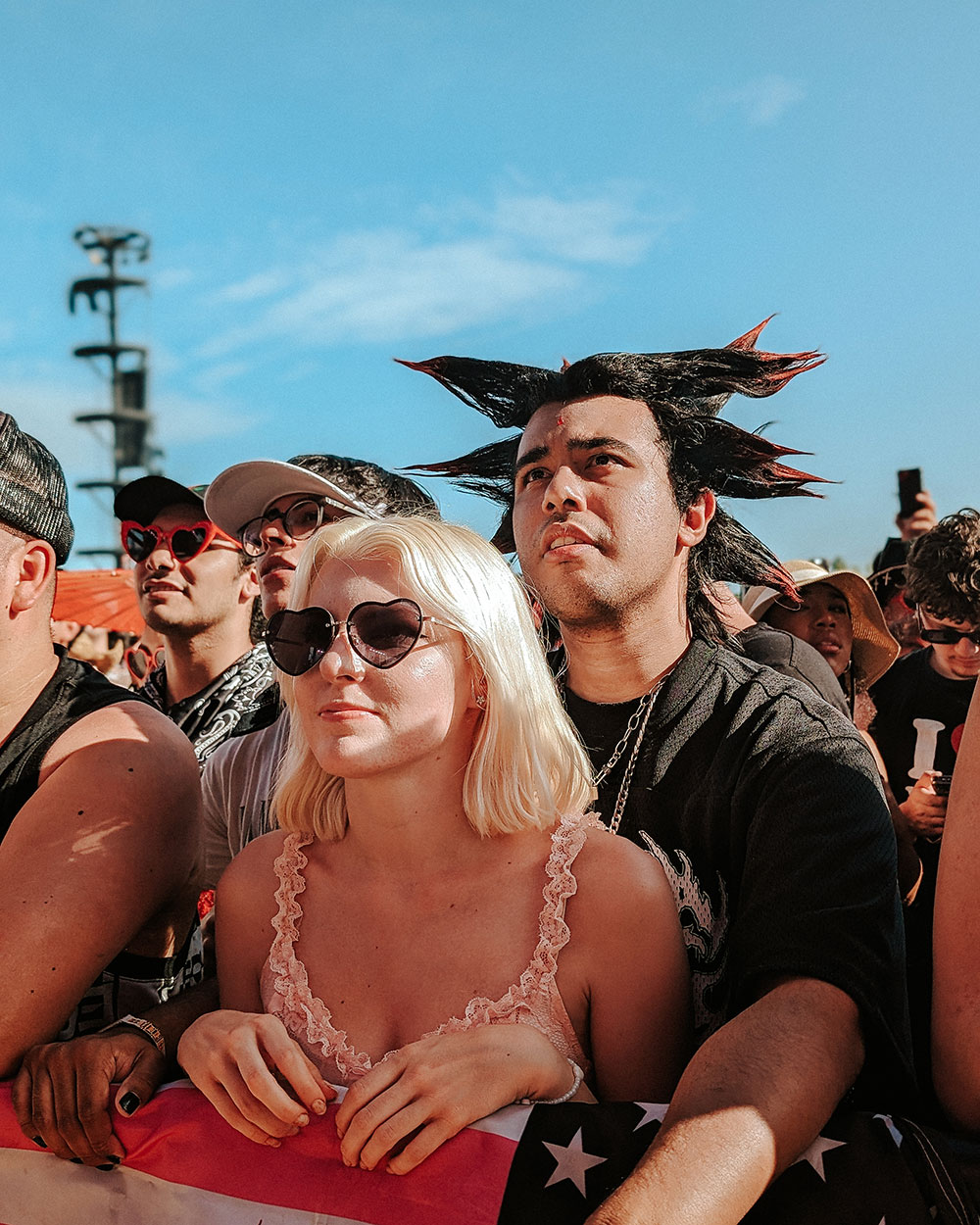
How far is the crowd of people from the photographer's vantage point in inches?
69.4

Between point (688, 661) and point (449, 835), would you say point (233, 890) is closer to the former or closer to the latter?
point (449, 835)

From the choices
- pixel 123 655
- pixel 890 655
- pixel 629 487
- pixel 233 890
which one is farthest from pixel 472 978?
pixel 123 655

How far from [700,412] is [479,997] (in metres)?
1.76

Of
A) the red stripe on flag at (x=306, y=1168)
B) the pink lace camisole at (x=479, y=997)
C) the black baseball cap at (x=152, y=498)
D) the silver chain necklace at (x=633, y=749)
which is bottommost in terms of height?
the red stripe on flag at (x=306, y=1168)

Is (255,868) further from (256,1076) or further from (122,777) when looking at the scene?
(256,1076)

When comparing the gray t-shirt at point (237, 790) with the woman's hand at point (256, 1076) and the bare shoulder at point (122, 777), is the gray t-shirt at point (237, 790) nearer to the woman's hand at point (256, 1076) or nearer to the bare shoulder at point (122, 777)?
the bare shoulder at point (122, 777)

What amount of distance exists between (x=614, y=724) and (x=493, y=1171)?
1.15m

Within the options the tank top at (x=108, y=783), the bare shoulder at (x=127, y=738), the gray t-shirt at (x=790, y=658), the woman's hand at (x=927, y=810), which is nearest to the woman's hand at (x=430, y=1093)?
the tank top at (x=108, y=783)

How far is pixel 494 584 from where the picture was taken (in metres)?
2.22

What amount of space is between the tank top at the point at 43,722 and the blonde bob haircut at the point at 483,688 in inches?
21.6

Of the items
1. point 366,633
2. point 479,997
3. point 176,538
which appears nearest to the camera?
point 479,997

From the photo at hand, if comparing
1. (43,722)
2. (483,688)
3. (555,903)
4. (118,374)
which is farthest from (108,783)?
(118,374)

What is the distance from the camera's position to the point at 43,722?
8.14 ft

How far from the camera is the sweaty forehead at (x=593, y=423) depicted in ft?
9.35
